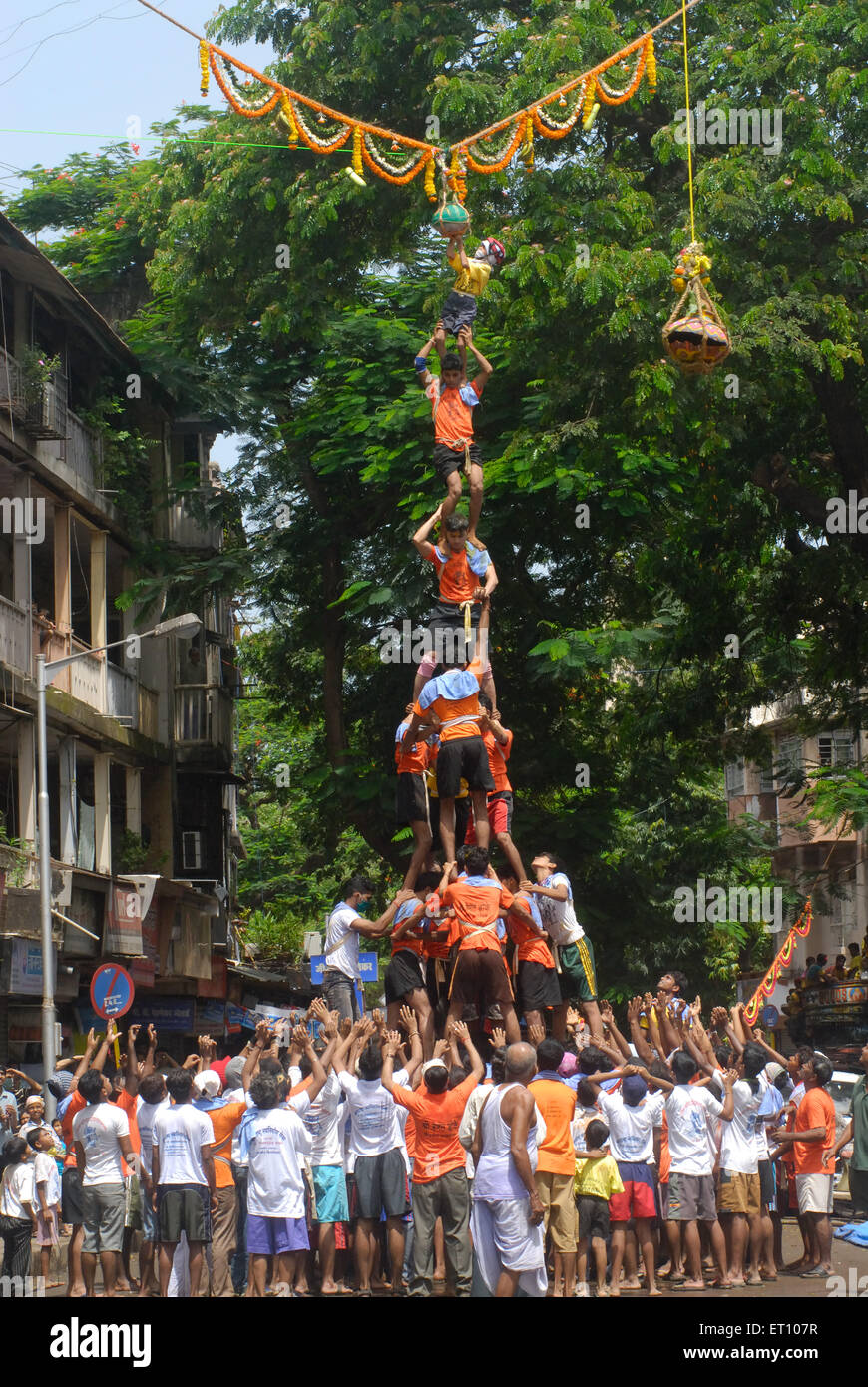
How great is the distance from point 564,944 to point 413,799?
2017mm

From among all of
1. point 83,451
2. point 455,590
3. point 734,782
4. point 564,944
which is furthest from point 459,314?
point 734,782

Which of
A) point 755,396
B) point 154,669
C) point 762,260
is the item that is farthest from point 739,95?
point 154,669

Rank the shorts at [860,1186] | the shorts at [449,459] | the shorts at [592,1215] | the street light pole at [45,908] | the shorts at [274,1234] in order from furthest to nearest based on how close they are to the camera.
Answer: the street light pole at [45,908]
the shorts at [449,459]
the shorts at [860,1186]
the shorts at [592,1215]
the shorts at [274,1234]

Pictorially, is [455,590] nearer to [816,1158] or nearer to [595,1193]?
[816,1158]

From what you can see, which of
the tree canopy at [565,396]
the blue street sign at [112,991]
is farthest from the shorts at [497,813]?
the tree canopy at [565,396]

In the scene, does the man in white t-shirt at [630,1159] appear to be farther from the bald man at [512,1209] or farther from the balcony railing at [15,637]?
the balcony railing at [15,637]

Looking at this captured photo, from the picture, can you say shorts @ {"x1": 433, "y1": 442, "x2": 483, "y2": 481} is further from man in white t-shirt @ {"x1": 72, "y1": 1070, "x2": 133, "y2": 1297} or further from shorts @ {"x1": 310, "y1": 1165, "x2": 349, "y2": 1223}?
shorts @ {"x1": 310, "y1": 1165, "x2": 349, "y2": 1223}

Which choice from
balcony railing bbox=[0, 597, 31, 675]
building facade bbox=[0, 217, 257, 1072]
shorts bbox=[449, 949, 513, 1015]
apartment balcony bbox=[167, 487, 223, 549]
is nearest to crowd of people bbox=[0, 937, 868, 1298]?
shorts bbox=[449, 949, 513, 1015]

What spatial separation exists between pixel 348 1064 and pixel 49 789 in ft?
44.1

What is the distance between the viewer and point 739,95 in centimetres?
1894

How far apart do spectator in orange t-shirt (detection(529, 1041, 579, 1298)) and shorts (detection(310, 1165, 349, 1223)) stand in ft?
4.32

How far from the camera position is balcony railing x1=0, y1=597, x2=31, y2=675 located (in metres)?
22.0

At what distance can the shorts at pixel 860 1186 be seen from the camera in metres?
13.8

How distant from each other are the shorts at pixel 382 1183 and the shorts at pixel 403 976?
4122mm
